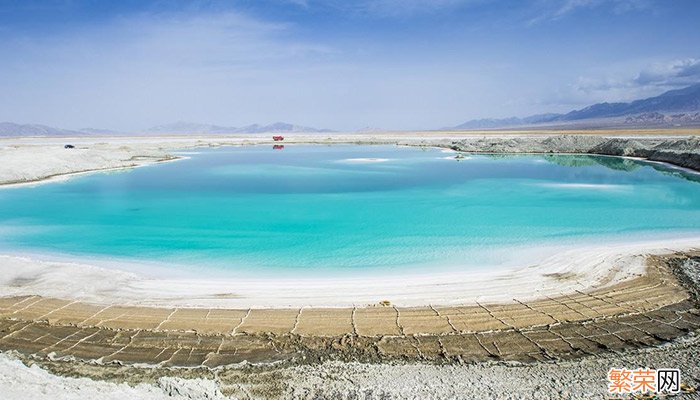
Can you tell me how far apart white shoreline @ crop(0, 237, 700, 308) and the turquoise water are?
1.55 metres

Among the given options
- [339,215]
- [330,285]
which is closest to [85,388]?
[330,285]

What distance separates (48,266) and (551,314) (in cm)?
1230

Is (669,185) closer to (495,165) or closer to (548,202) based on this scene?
Result: (548,202)

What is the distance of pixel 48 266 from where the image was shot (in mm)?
12227

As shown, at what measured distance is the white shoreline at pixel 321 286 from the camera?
9797mm

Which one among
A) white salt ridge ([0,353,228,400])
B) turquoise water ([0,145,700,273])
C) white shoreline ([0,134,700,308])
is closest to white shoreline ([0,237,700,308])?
white shoreline ([0,134,700,308])

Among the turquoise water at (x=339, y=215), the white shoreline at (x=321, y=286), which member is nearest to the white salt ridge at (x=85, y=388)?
the white shoreline at (x=321, y=286)

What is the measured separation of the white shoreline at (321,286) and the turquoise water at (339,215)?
5.08ft

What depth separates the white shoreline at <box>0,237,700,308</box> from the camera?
32.1ft

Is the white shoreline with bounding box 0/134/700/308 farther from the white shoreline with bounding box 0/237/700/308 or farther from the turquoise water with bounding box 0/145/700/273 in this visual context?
the turquoise water with bounding box 0/145/700/273

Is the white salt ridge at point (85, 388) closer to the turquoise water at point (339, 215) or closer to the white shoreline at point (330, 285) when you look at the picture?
the white shoreline at point (330, 285)

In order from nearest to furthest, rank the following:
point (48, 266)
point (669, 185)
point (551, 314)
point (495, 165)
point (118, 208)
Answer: point (551, 314) → point (48, 266) → point (118, 208) → point (669, 185) → point (495, 165)

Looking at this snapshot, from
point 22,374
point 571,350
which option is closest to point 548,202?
point 571,350

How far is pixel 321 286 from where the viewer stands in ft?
35.6
